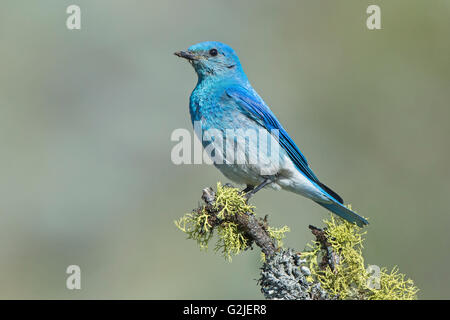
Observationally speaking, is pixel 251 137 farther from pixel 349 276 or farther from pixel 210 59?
pixel 349 276

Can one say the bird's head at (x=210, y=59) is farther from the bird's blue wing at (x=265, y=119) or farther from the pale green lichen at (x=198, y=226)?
the pale green lichen at (x=198, y=226)

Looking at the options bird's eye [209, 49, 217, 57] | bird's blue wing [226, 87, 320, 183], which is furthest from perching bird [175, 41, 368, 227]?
bird's eye [209, 49, 217, 57]

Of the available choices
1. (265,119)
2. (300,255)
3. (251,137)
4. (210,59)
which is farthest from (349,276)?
(210,59)

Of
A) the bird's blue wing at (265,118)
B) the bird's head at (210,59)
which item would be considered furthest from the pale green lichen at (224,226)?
the bird's head at (210,59)

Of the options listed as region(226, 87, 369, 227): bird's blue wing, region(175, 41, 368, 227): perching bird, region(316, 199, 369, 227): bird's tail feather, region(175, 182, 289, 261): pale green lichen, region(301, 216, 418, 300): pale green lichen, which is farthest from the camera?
region(226, 87, 369, 227): bird's blue wing

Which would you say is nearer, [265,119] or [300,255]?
[300,255]

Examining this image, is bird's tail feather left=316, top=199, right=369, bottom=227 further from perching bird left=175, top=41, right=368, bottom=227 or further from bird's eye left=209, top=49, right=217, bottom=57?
bird's eye left=209, top=49, right=217, bottom=57

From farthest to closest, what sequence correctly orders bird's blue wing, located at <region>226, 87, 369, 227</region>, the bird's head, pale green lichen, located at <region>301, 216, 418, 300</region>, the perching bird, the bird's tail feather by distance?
1. the bird's head
2. bird's blue wing, located at <region>226, 87, 369, 227</region>
3. the perching bird
4. the bird's tail feather
5. pale green lichen, located at <region>301, 216, 418, 300</region>
